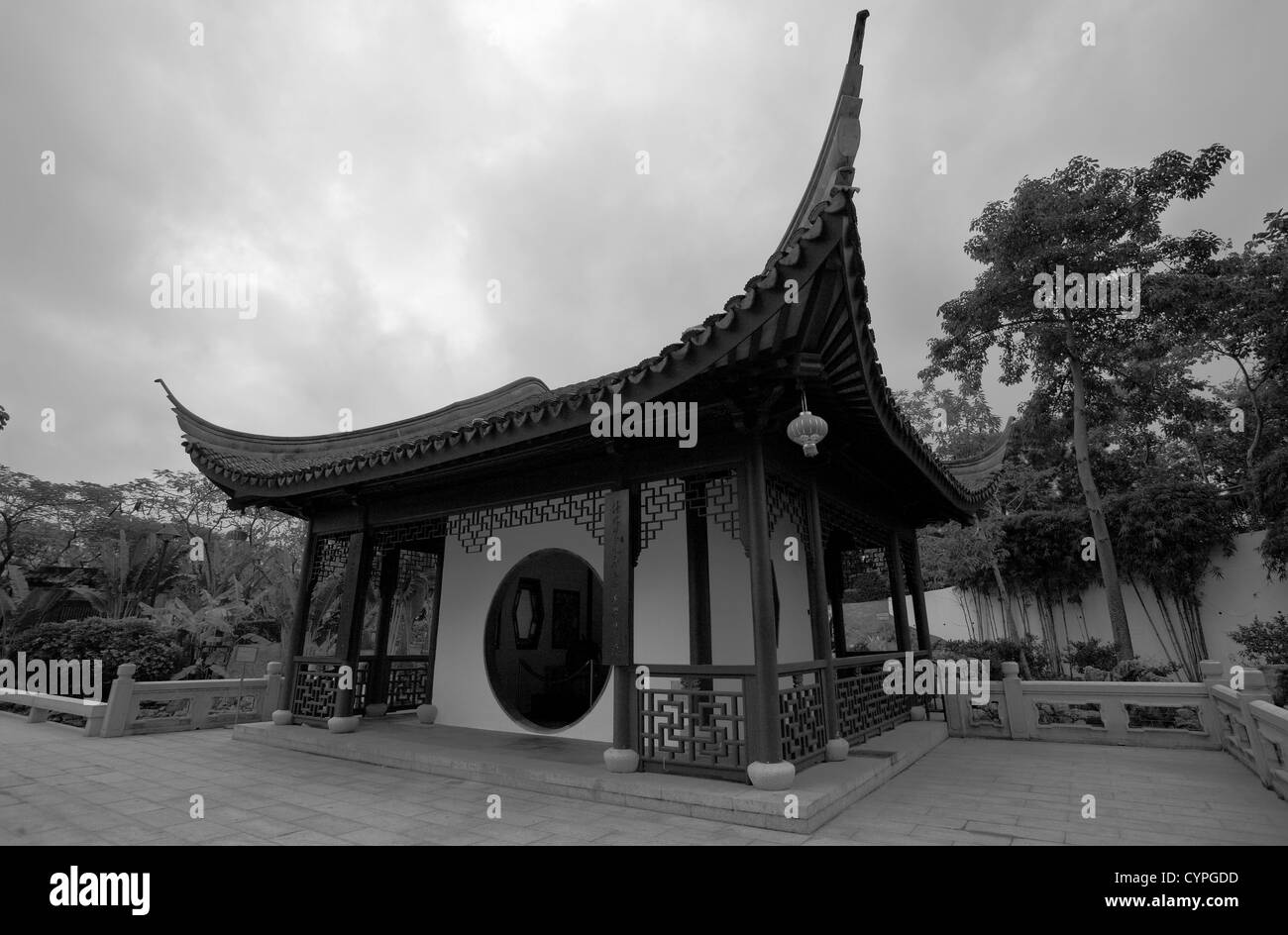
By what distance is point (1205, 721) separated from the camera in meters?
5.77

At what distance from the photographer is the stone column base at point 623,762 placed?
4.12 meters

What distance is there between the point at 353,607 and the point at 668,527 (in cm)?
326

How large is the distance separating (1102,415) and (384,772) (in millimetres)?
13054

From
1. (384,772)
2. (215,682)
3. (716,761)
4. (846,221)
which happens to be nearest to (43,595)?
(215,682)

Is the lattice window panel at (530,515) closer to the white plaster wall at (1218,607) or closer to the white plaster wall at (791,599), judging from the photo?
the white plaster wall at (791,599)

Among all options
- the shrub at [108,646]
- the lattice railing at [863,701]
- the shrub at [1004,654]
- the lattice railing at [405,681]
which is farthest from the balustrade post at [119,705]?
the shrub at [1004,654]

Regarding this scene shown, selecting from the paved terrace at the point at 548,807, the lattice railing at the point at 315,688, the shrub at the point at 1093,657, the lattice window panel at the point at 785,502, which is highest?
the lattice window panel at the point at 785,502

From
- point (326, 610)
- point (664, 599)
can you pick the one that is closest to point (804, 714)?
point (664, 599)

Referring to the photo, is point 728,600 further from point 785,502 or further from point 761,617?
point 761,617

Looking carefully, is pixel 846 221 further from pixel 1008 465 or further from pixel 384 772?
pixel 1008 465

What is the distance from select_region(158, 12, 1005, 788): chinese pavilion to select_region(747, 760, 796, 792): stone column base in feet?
0.04

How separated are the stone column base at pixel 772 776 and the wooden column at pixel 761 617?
67 millimetres

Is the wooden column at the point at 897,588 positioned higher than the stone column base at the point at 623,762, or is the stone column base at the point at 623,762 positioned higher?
the wooden column at the point at 897,588

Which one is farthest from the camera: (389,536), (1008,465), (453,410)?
(1008,465)
